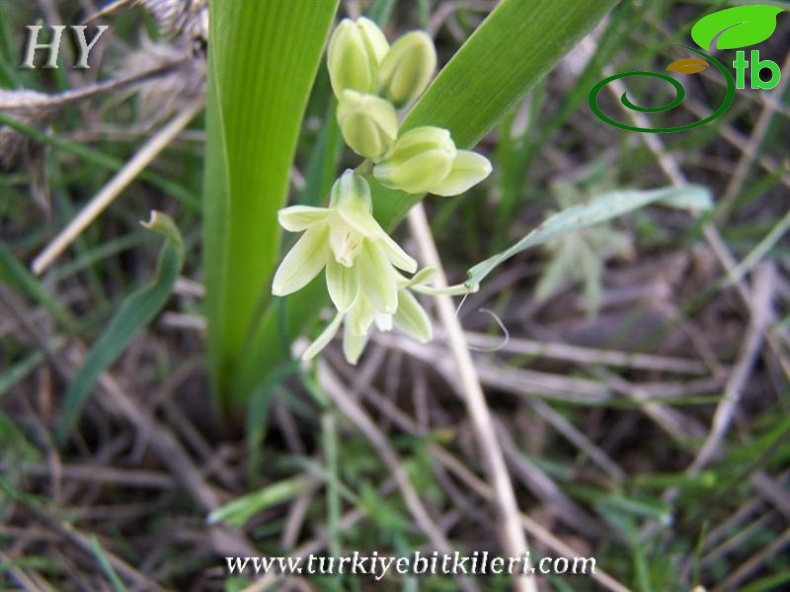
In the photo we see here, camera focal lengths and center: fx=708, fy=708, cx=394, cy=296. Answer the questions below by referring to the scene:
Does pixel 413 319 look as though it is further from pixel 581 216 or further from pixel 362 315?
pixel 581 216

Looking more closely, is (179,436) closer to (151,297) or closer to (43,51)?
(151,297)

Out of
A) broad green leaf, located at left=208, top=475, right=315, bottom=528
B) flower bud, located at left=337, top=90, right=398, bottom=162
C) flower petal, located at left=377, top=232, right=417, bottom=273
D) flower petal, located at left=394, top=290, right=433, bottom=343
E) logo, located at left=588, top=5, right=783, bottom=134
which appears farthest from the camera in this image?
logo, located at left=588, top=5, right=783, bottom=134

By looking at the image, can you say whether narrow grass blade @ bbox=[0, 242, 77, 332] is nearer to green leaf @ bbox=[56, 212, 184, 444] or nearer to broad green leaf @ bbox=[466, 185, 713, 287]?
green leaf @ bbox=[56, 212, 184, 444]

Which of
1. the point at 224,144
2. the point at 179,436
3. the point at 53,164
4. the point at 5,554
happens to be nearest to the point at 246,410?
the point at 179,436

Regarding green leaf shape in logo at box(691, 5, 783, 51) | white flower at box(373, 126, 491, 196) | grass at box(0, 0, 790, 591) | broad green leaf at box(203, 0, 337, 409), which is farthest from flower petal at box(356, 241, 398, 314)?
green leaf shape in logo at box(691, 5, 783, 51)

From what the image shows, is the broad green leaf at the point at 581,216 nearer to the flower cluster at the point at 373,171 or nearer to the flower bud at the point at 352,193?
the flower cluster at the point at 373,171

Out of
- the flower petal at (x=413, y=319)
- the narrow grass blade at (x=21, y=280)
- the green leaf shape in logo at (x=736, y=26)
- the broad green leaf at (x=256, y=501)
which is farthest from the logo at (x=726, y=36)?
the narrow grass blade at (x=21, y=280)
